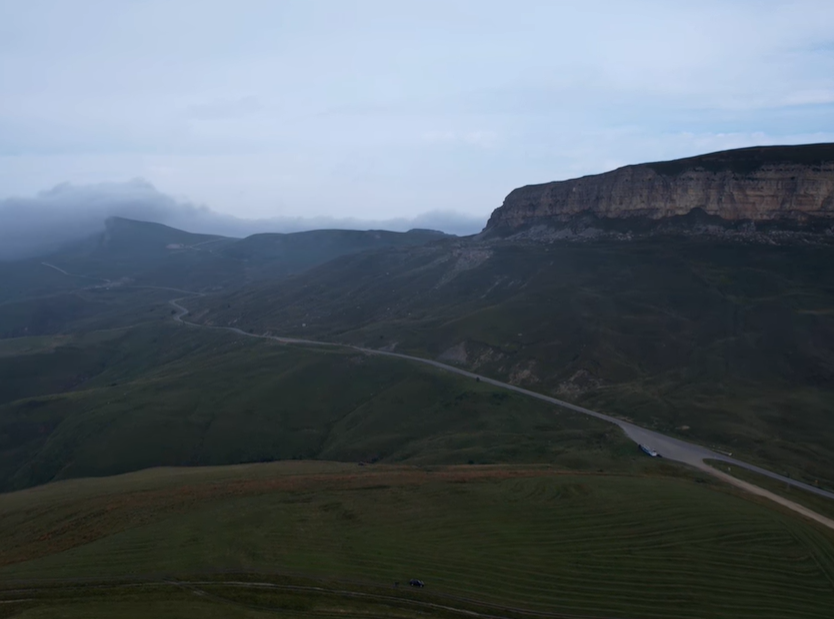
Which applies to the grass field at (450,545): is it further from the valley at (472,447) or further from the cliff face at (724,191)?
the cliff face at (724,191)

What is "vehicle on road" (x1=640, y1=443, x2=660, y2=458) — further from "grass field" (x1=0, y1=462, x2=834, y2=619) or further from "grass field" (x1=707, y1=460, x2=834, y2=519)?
"grass field" (x1=0, y1=462, x2=834, y2=619)

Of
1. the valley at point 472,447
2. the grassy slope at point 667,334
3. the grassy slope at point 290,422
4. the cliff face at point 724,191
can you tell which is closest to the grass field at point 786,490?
the valley at point 472,447

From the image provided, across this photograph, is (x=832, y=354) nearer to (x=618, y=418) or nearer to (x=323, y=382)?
(x=618, y=418)

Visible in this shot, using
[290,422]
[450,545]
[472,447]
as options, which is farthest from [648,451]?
[290,422]

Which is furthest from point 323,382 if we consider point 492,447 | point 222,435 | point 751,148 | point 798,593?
point 751,148

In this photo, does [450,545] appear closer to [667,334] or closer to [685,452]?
[685,452]

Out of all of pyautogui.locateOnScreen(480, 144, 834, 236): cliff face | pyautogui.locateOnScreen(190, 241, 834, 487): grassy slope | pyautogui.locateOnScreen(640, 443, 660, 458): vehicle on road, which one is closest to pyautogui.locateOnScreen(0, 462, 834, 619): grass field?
pyautogui.locateOnScreen(640, 443, 660, 458): vehicle on road
